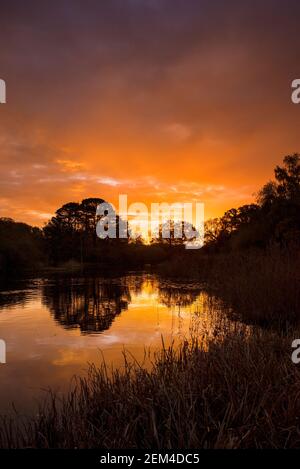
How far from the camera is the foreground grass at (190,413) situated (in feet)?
12.3

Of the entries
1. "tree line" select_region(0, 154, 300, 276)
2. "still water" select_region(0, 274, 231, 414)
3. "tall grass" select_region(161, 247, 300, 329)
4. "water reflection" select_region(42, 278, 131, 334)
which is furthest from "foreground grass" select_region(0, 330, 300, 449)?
"tree line" select_region(0, 154, 300, 276)

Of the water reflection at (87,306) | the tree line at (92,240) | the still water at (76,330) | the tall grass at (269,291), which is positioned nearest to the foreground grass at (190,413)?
the still water at (76,330)

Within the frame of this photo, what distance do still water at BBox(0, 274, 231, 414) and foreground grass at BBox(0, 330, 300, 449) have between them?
1354 mm

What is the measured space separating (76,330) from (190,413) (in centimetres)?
814

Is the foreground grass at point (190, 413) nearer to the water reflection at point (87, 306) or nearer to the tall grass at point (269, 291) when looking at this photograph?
the tall grass at point (269, 291)

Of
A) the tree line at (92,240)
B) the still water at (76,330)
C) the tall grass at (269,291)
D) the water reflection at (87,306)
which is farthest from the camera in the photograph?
the tree line at (92,240)

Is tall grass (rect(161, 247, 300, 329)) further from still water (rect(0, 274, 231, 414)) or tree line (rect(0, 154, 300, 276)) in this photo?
tree line (rect(0, 154, 300, 276))

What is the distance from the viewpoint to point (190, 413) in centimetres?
427

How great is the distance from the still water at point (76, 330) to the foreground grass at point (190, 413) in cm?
135

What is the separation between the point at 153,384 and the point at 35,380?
10.6 feet

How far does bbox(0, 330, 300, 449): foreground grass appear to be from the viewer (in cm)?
375

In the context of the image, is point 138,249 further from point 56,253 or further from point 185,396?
point 185,396
